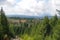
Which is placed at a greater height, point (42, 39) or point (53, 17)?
point (53, 17)

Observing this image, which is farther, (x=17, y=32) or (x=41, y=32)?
(x=17, y=32)

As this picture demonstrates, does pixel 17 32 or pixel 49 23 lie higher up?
pixel 49 23

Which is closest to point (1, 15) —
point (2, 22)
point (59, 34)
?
point (2, 22)

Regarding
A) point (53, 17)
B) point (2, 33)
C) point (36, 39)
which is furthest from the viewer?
point (53, 17)

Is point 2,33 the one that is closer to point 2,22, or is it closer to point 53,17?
point 2,22

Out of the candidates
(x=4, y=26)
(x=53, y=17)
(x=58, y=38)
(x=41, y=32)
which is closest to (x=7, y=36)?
(x=4, y=26)

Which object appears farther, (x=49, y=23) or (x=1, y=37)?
(x=49, y=23)

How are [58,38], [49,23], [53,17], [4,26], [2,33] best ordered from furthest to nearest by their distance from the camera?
[53,17], [49,23], [4,26], [2,33], [58,38]

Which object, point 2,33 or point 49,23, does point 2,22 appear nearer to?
point 2,33

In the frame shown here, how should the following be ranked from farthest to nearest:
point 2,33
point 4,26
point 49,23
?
point 49,23 < point 4,26 < point 2,33
